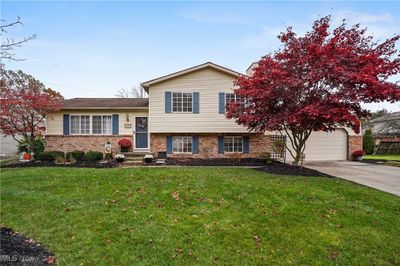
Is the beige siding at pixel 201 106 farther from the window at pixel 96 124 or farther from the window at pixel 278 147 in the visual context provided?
the window at pixel 96 124

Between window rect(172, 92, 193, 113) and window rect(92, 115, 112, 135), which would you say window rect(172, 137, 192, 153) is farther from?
window rect(92, 115, 112, 135)

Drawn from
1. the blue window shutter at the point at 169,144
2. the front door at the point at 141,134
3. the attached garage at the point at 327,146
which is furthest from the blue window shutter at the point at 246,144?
the front door at the point at 141,134

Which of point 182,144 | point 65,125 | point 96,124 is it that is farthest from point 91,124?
point 182,144

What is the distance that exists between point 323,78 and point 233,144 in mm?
6653

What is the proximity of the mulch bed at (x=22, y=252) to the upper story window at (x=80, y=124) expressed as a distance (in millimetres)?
10872

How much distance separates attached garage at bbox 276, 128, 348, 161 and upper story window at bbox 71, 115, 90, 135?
12695 mm

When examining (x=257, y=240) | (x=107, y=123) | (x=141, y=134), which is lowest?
(x=257, y=240)

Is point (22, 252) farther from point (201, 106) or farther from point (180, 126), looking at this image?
point (201, 106)

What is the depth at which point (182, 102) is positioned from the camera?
12906mm

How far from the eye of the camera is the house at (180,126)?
503 inches

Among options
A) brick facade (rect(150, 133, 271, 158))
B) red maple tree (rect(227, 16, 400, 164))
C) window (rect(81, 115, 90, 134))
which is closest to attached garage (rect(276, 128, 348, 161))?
brick facade (rect(150, 133, 271, 158))

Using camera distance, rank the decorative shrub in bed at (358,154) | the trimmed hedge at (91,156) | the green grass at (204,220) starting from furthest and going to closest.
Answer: the decorative shrub in bed at (358,154) → the trimmed hedge at (91,156) → the green grass at (204,220)

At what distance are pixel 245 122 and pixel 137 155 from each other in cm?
645

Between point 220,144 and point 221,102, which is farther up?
point 221,102
